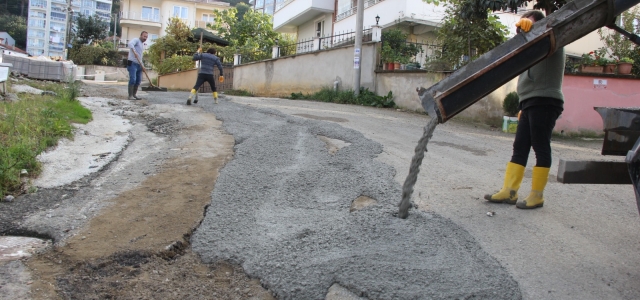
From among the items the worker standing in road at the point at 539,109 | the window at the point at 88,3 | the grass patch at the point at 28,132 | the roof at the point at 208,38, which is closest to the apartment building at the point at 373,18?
the roof at the point at 208,38

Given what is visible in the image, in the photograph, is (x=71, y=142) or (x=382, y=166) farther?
(x=71, y=142)

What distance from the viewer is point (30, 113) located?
6.51 m

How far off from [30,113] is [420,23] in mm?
14291

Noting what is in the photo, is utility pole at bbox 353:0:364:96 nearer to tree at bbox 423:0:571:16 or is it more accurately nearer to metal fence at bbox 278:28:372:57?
metal fence at bbox 278:28:372:57

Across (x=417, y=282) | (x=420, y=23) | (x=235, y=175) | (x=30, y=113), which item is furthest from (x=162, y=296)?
(x=420, y=23)

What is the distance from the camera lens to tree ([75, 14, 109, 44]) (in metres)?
48.9

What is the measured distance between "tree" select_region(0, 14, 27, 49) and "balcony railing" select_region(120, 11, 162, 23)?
59.9 ft

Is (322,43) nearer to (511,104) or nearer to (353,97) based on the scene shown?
(353,97)

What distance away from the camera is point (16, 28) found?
5847cm

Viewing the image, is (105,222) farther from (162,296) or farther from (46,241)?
(162,296)

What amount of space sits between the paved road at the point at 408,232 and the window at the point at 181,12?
4900 centimetres

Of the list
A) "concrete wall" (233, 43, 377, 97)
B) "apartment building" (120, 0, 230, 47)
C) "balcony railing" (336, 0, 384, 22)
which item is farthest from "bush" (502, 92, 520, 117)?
"apartment building" (120, 0, 230, 47)

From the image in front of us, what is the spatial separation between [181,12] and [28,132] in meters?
49.0

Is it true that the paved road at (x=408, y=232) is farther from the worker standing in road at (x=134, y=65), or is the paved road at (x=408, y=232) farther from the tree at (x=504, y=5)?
the worker standing in road at (x=134, y=65)
